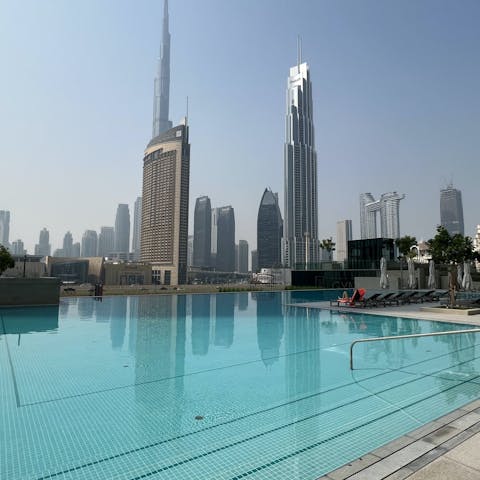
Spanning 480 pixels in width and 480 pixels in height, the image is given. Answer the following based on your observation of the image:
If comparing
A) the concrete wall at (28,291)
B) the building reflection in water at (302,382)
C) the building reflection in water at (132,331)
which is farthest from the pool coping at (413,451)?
the concrete wall at (28,291)

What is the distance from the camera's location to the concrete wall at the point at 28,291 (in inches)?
861

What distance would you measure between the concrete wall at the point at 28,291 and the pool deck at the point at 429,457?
79.6ft

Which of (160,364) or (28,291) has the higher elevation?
(28,291)

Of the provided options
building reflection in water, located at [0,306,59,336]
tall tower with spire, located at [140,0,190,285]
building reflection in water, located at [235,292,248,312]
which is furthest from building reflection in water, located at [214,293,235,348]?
tall tower with spire, located at [140,0,190,285]

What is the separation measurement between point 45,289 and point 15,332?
403 inches

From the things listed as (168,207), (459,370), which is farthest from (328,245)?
(168,207)

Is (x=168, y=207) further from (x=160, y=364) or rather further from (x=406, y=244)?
(x=160, y=364)

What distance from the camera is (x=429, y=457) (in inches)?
143

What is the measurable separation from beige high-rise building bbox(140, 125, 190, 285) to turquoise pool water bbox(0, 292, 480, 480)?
458 ft

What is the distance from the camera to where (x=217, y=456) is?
14.1ft

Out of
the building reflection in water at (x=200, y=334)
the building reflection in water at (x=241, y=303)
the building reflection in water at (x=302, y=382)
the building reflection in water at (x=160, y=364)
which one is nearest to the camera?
the building reflection in water at (x=302, y=382)

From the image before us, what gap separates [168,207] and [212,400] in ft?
504

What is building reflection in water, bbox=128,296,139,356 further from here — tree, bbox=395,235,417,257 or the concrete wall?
tree, bbox=395,235,417,257

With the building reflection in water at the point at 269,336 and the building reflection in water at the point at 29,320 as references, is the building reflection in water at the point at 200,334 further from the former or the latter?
the building reflection in water at the point at 29,320
